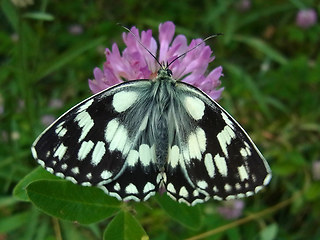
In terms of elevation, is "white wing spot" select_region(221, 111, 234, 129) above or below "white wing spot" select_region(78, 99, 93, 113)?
below

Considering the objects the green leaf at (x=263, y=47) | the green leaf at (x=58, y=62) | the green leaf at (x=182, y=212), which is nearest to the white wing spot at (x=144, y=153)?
the green leaf at (x=182, y=212)

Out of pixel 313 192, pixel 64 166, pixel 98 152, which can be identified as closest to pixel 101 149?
pixel 98 152

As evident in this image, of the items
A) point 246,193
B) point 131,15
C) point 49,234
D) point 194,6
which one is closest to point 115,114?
point 246,193

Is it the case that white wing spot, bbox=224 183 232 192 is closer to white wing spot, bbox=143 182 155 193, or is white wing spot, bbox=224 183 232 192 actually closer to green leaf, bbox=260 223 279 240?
white wing spot, bbox=143 182 155 193

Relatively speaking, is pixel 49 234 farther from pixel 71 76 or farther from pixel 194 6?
pixel 194 6

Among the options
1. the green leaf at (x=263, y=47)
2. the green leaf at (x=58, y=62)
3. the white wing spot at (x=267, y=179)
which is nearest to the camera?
the white wing spot at (x=267, y=179)

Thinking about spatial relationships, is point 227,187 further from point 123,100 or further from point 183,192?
point 123,100

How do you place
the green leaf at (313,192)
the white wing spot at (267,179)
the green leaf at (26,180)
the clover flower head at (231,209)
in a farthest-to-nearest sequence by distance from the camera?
1. the green leaf at (313,192)
2. the clover flower head at (231,209)
3. the green leaf at (26,180)
4. the white wing spot at (267,179)

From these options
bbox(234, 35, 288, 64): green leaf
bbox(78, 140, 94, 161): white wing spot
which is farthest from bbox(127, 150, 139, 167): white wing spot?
bbox(234, 35, 288, 64): green leaf

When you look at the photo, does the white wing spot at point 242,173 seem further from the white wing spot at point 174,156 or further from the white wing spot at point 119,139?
the white wing spot at point 119,139
